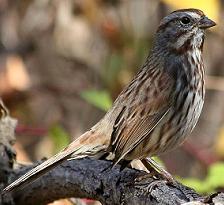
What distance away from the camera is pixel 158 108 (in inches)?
153

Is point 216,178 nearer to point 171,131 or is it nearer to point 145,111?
point 171,131

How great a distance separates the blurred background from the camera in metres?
5.19

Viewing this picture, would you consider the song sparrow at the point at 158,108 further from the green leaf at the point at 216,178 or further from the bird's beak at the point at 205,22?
the green leaf at the point at 216,178

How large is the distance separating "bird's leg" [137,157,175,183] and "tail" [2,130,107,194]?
0.67 feet

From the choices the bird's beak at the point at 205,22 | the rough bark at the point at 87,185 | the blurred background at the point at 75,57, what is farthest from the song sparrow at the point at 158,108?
the blurred background at the point at 75,57

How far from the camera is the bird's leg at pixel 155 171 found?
343 centimetres

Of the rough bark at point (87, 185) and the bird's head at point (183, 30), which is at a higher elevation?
the bird's head at point (183, 30)

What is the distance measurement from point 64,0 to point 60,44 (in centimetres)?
34

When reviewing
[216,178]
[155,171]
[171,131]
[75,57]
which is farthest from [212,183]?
[75,57]

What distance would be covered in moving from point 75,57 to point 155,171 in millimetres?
2180

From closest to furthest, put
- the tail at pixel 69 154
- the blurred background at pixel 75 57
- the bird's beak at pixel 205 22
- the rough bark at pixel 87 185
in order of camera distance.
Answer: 1. the rough bark at pixel 87 185
2. the tail at pixel 69 154
3. the bird's beak at pixel 205 22
4. the blurred background at pixel 75 57

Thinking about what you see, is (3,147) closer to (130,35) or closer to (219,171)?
(219,171)

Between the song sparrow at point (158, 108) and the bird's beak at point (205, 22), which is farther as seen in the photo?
the bird's beak at point (205, 22)

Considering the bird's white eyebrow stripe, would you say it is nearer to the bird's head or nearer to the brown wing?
the bird's head
